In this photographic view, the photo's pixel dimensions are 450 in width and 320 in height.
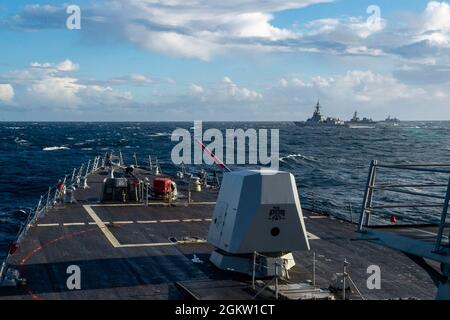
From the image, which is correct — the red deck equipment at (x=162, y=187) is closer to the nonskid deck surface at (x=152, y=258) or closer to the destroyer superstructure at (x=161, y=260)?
the destroyer superstructure at (x=161, y=260)

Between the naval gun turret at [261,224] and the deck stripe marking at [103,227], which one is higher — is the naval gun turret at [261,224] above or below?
above

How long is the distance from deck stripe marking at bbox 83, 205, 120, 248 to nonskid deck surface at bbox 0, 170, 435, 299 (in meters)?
0.04

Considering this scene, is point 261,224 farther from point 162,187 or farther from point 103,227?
point 162,187

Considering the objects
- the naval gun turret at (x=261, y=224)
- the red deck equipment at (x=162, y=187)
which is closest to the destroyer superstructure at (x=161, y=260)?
the naval gun turret at (x=261, y=224)

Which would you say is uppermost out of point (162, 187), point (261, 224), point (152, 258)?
point (261, 224)

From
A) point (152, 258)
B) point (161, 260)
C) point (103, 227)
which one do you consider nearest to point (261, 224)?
point (161, 260)

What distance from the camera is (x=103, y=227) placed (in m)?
24.5

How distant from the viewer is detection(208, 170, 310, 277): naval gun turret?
16.5 meters

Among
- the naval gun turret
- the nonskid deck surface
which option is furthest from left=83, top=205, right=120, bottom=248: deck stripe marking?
the naval gun turret

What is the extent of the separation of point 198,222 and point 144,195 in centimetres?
860

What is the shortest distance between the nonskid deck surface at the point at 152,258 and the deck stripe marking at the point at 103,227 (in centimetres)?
4

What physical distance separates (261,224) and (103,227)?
409 inches

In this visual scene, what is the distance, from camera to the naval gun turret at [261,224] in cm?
1650
